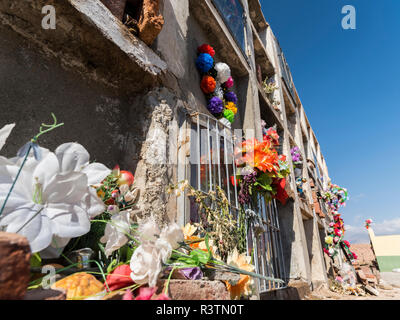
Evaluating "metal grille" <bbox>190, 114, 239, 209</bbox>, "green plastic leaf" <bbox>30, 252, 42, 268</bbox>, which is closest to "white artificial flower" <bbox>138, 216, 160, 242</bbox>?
"green plastic leaf" <bbox>30, 252, 42, 268</bbox>

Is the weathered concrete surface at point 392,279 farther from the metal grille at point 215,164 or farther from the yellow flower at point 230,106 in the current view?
the yellow flower at point 230,106

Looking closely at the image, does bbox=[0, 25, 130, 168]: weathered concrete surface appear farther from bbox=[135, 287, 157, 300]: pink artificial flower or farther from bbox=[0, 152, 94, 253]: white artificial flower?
bbox=[135, 287, 157, 300]: pink artificial flower

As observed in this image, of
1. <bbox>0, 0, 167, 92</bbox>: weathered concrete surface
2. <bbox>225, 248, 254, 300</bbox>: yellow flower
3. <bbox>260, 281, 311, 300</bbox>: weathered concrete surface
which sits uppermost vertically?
<bbox>0, 0, 167, 92</bbox>: weathered concrete surface

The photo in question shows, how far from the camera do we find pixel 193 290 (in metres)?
0.67

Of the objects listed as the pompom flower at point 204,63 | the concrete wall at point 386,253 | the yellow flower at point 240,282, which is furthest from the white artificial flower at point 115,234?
the concrete wall at point 386,253

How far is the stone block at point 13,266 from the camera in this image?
0.32 meters

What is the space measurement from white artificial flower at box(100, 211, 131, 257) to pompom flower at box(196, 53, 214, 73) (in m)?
2.00

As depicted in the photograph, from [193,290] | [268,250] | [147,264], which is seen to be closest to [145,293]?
[147,264]

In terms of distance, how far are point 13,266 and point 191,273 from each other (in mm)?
492

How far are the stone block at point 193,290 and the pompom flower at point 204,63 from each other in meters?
2.08

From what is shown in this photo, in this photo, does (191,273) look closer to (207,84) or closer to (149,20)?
(149,20)

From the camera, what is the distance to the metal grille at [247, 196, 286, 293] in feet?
8.41

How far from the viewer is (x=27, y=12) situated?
3.41ft
